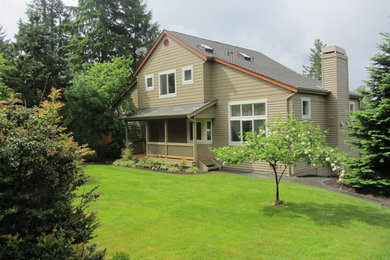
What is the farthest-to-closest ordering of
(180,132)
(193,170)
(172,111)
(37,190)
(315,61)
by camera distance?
(315,61)
(180,132)
(172,111)
(193,170)
(37,190)

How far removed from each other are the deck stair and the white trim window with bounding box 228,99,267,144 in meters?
1.53

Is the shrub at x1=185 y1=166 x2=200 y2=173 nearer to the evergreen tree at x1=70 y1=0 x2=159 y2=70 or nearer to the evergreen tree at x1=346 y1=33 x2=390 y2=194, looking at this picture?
the evergreen tree at x1=346 y1=33 x2=390 y2=194

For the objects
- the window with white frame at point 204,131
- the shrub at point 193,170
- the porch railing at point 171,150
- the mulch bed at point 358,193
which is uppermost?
the window with white frame at point 204,131

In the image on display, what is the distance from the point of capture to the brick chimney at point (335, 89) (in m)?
15.4

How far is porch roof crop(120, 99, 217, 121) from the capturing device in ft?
51.4

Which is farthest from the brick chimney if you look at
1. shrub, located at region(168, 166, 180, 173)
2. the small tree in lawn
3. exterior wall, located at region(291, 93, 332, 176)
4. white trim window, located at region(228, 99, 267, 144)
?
shrub, located at region(168, 166, 180, 173)

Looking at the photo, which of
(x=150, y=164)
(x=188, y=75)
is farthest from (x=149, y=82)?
(x=150, y=164)

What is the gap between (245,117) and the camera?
1512 cm

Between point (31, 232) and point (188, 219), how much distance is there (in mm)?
4378

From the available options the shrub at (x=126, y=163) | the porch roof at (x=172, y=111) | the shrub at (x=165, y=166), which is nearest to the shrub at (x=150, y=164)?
the shrub at (x=165, y=166)

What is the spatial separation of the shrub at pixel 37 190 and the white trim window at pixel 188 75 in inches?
542

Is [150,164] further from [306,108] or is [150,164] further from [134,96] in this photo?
[306,108]

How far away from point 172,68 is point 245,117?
632cm

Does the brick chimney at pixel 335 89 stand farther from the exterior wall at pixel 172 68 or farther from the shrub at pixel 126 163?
the shrub at pixel 126 163
